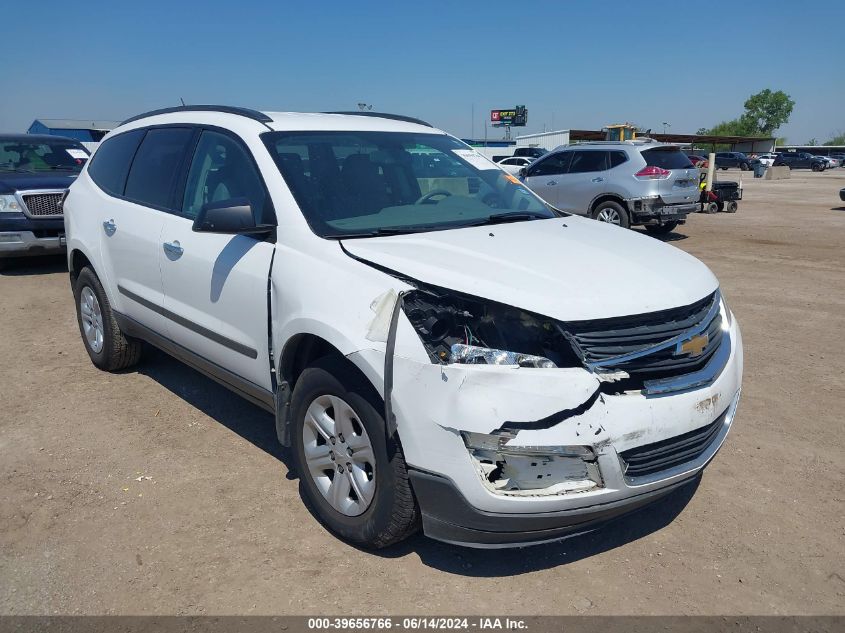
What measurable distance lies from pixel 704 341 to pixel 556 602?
4.03 feet

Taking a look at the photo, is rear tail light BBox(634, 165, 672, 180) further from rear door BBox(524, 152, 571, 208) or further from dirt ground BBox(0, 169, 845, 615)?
dirt ground BBox(0, 169, 845, 615)

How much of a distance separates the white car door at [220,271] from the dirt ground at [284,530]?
2.13 feet

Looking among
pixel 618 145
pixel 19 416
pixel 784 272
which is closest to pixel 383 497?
pixel 19 416

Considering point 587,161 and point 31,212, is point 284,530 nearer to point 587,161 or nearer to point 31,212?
point 31,212

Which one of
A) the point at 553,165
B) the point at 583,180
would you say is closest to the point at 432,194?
the point at 583,180

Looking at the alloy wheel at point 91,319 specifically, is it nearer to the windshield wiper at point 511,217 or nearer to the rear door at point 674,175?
the windshield wiper at point 511,217

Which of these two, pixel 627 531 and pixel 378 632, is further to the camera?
pixel 627 531

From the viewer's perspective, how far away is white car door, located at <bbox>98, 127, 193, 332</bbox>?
423 cm

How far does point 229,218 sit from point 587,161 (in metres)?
11.0

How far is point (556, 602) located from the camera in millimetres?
2746

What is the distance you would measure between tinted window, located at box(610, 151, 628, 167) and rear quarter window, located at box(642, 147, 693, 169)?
0.35 meters

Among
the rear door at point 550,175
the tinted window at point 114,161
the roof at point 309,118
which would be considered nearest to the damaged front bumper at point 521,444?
the roof at point 309,118

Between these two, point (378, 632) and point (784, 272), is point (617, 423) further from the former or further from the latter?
point (784, 272)

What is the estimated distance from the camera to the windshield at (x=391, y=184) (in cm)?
339
